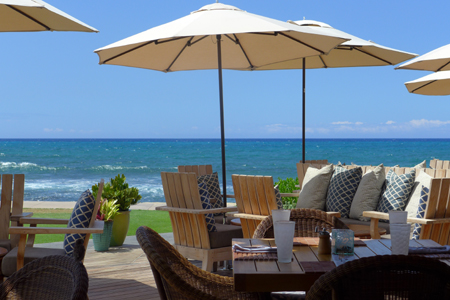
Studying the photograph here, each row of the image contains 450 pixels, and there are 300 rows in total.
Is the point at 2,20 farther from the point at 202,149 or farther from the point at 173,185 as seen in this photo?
the point at 202,149

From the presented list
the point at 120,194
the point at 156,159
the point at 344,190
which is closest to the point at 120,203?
the point at 120,194

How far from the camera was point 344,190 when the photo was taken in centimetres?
465

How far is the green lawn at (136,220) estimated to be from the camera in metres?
6.23

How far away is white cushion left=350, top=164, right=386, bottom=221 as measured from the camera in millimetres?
4473

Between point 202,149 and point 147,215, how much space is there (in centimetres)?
3187

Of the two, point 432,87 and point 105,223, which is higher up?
point 432,87

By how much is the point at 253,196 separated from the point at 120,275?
1.43 metres

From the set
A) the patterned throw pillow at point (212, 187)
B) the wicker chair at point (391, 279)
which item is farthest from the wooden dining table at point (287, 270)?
the patterned throw pillow at point (212, 187)

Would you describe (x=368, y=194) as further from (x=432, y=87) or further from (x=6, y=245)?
(x=432, y=87)

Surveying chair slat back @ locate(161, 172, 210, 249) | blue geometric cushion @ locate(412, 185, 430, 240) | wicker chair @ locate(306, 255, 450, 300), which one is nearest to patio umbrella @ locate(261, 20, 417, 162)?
blue geometric cushion @ locate(412, 185, 430, 240)

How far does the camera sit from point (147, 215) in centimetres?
859

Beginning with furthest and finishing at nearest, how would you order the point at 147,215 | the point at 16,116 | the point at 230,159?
the point at 16,116 → the point at 230,159 → the point at 147,215

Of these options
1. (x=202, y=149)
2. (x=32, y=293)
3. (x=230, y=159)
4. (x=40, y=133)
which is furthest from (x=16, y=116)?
(x=32, y=293)

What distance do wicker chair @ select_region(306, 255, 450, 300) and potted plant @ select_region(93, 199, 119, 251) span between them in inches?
174
